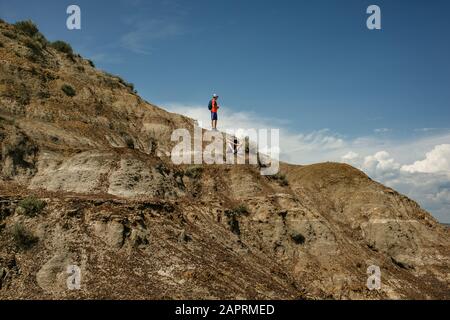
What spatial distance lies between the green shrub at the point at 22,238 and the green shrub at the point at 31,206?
1.05m

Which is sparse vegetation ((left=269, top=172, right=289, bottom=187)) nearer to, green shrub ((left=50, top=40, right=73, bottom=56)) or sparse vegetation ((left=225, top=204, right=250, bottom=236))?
sparse vegetation ((left=225, top=204, right=250, bottom=236))

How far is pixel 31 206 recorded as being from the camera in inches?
789

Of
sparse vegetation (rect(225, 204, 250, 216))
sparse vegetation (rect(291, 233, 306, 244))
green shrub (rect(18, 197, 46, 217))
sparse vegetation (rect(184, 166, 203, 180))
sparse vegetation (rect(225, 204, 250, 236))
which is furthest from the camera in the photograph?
sparse vegetation (rect(184, 166, 203, 180))

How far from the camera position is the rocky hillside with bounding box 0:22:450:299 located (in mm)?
18734

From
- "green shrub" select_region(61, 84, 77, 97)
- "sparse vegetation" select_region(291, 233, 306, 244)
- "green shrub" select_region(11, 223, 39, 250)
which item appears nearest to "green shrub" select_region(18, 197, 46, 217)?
"green shrub" select_region(11, 223, 39, 250)

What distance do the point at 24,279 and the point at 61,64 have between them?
28.5 meters

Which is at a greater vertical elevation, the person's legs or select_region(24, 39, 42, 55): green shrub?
select_region(24, 39, 42, 55): green shrub

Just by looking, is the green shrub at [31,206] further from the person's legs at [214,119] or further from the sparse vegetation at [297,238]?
the person's legs at [214,119]

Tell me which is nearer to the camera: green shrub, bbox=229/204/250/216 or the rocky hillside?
the rocky hillside

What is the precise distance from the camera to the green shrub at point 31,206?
1992cm

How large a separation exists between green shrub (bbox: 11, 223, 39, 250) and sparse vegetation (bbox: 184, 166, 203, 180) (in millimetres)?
13045

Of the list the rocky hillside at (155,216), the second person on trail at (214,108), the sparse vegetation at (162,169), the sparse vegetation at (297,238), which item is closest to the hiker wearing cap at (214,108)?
the second person on trail at (214,108)

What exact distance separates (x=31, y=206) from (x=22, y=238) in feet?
6.05

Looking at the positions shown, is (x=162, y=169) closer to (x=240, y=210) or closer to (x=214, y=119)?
(x=240, y=210)
